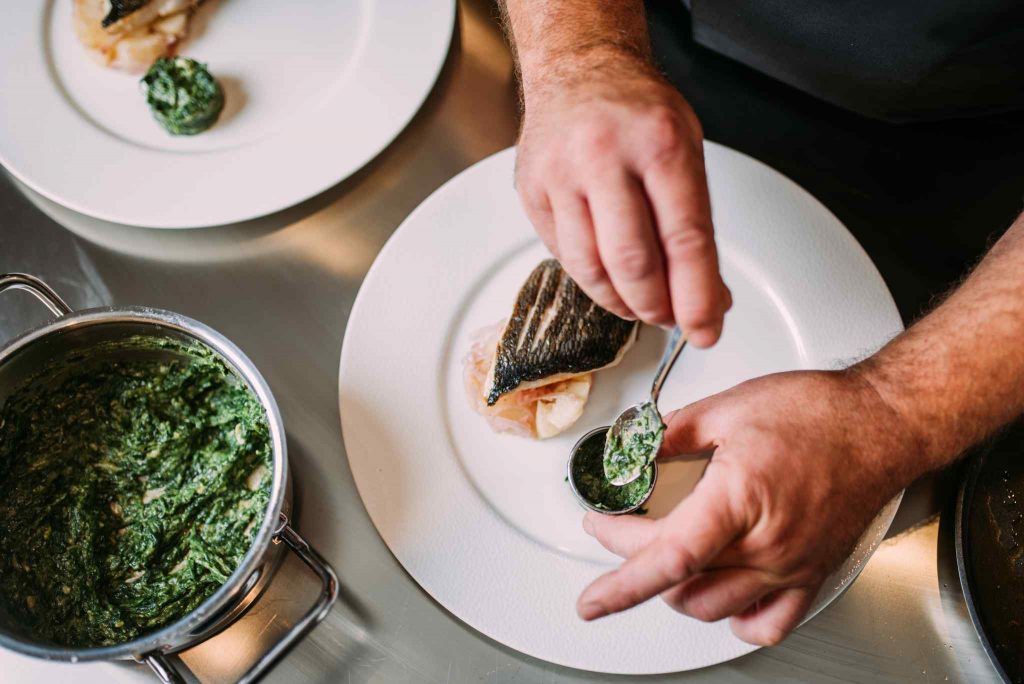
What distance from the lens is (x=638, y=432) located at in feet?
3.63

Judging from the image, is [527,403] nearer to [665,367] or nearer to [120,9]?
[665,367]

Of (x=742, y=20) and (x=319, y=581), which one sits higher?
(x=742, y=20)

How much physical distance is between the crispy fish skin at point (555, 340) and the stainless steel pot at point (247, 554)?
0.35 metres

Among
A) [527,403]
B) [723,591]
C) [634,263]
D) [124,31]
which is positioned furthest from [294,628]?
→ [124,31]

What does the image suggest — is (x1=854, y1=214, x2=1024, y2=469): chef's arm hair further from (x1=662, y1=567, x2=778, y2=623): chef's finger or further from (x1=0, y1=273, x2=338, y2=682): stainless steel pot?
(x1=0, y1=273, x2=338, y2=682): stainless steel pot

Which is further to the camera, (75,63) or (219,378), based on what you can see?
(75,63)

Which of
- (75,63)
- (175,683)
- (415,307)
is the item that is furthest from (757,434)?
(75,63)

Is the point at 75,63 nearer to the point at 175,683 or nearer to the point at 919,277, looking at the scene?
the point at 175,683

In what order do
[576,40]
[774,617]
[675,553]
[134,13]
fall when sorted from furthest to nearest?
[134,13]
[576,40]
[774,617]
[675,553]

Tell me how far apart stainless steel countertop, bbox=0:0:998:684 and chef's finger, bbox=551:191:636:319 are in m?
0.51

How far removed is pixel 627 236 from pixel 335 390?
0.63 meters

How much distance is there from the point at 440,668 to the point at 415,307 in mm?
565

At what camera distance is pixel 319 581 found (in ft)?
3.91

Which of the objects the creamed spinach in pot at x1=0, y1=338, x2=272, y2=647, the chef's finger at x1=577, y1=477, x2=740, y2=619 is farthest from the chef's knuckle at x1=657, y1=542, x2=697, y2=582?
the creamed spinach in pot at x1=0, y1=338, x2=272, y2=647
